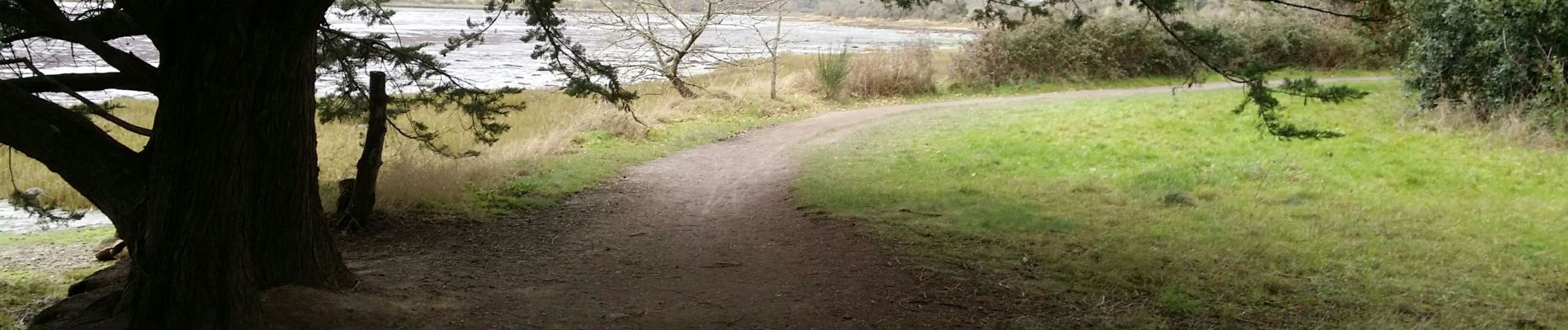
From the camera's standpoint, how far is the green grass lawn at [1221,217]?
5.86 meters

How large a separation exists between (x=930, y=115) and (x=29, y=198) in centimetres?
1221

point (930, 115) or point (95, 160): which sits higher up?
point (95, 160)

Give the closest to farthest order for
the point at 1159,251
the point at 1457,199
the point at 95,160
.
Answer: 1. the point at 95,160
2. the point at 1159,251
3. the point at 1457,199

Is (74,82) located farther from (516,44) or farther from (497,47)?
(516,44)

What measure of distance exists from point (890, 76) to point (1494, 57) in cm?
1075

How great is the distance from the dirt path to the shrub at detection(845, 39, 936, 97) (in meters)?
10.8

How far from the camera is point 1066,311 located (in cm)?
560

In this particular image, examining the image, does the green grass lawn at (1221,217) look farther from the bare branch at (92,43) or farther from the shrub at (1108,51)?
the shrub at (1108,51)

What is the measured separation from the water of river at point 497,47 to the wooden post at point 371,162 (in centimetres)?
150

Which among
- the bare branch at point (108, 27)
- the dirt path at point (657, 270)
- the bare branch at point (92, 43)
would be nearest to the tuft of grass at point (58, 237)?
the dirt path at point (657, 270)

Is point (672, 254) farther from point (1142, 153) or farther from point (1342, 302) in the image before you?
point (1142, 153)

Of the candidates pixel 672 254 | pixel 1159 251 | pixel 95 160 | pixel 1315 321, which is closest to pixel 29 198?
pixel 95 160

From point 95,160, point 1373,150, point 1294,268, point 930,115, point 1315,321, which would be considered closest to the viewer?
point 95,160

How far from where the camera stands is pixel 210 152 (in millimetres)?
4152
